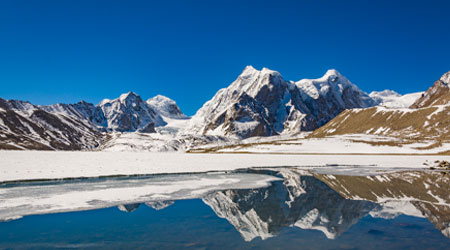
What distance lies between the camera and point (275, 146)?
140 meters

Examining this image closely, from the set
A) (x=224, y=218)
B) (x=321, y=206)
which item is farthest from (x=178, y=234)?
(x=321, y=206)

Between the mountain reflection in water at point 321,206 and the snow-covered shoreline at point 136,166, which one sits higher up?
the snow-covered shoreline at point 136,166

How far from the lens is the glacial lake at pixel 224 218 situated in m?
13.0

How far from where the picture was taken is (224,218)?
1742 centimetres

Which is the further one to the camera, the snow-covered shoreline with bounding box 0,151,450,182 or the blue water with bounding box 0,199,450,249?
the snow-covered shoreline with bounding box 0,151,450,182

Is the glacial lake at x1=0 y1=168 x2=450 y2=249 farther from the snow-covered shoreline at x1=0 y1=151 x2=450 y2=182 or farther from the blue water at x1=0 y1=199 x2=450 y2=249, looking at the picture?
the snow-covered shoreline at x1=0 y1=151 x2=450 y2=182

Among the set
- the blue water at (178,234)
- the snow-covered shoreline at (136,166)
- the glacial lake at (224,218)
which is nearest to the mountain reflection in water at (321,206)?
the glacial lake at (224,218)

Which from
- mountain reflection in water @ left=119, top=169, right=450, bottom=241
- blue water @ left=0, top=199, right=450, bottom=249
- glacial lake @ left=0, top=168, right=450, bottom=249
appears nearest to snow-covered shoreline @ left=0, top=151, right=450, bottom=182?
glacial lake @ left=0, top=168, right=450, bottom=249

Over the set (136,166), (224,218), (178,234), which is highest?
(136,166)

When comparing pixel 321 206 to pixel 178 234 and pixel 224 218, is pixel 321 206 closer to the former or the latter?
pixel 224 218

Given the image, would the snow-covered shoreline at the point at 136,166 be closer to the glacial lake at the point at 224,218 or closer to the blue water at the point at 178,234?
the glacial lake at the point at 224,218

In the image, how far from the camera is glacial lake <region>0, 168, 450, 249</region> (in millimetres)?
13008

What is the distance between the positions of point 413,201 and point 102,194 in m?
23.5

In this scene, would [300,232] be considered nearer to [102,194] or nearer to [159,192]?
[159,192]
